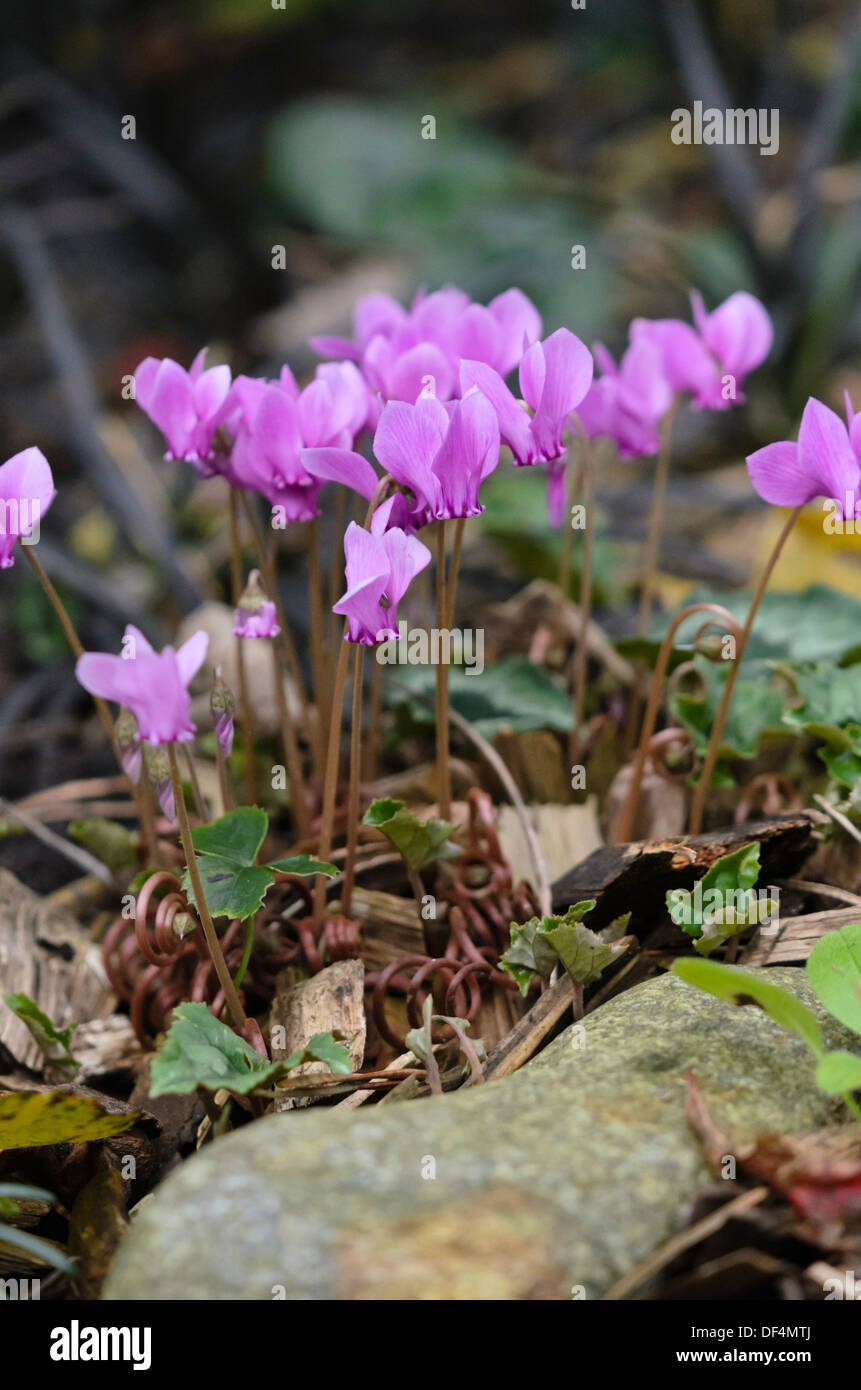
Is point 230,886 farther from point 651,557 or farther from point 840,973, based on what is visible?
point 651,557

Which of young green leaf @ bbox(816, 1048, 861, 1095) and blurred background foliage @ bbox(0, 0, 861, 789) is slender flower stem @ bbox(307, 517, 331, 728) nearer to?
young green leaf @ bbox(816, 1048, 861, 1095)

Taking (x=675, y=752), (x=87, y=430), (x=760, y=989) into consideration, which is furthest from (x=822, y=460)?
(x=87, y=430)

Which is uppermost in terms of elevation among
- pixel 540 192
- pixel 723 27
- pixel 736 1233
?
pixel 723 27

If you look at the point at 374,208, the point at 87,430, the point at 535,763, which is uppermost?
the point at 374,208

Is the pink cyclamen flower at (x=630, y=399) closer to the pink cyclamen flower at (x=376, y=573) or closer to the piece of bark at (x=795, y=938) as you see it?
the pink cyclamen flower at (x=376, y=573)

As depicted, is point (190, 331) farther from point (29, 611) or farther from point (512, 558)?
point (512, 558)
